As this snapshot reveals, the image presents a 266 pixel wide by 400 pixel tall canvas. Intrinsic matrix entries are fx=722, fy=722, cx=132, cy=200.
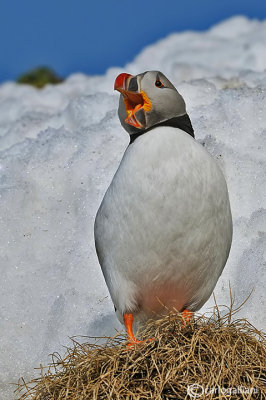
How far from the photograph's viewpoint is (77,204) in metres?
6.05

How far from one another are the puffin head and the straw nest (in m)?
1.10

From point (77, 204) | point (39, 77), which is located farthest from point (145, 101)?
point (39, 77)

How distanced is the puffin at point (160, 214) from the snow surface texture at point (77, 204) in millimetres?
951

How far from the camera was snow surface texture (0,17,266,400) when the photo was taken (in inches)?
203

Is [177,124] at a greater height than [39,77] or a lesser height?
lesser

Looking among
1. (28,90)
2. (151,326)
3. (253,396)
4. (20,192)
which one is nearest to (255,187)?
(20,192)

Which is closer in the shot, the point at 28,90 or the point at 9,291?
the point at 9,291

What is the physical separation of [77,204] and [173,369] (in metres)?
2.83

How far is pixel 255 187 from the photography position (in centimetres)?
588

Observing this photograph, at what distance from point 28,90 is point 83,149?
2798mm

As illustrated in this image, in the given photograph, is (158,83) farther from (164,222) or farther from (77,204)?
(77,204)

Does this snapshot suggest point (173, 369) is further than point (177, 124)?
No

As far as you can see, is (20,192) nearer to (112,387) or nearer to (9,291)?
(9,291)

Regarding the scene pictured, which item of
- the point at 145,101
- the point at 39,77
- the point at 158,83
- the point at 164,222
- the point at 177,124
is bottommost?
the point at 164,222
